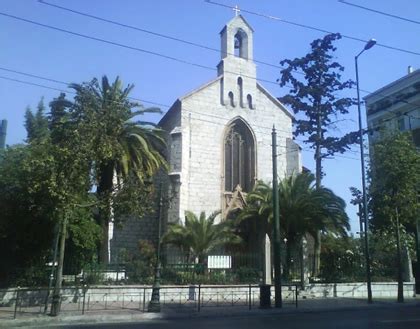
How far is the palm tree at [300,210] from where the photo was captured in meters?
26.0

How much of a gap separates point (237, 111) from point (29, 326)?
22633mm

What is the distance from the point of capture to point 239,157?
110 feet

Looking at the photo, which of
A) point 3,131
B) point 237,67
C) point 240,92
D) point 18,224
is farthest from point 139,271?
point 237,67

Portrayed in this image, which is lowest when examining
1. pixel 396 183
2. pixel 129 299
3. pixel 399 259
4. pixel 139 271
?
pixel 129 299

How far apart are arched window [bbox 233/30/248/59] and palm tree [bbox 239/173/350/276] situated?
1216 cm

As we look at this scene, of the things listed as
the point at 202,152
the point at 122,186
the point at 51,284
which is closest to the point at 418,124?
the point at 202,152

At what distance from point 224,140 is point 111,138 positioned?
15.2 meters

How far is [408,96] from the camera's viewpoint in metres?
43.6

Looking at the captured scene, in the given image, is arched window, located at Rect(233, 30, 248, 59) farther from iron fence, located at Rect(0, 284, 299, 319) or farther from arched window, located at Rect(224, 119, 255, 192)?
iron fence, located at Rect(0, 284, 299, 319)

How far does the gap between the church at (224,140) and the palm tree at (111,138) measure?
12.7 feet

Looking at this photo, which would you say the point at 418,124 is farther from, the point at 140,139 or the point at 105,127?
the point at 105,127

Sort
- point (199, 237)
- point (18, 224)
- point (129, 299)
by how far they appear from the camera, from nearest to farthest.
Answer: point (18, 224), point (129, 299), point (199, 237)

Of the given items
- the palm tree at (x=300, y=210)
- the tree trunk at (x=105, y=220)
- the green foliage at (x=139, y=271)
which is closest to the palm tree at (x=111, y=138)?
the tree trunk at (x=105, y=220)

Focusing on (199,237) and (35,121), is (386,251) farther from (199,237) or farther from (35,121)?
(35,121)
